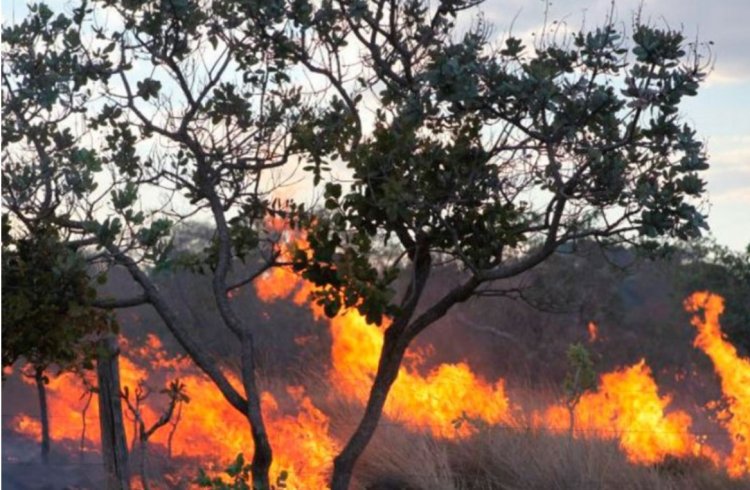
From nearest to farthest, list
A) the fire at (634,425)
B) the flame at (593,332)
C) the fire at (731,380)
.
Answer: the fire at (634,425), the fire at (731,380), the flame at (593,332)

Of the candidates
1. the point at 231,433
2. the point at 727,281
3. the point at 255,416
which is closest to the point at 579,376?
the point at 231,433

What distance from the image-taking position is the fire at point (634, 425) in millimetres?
12234

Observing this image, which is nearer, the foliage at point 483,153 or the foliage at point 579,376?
the foliage at point 483,153

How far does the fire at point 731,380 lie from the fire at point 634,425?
54 cm

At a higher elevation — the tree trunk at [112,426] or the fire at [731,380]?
the fire at [731,380]

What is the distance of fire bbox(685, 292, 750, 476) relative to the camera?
44.3 ft

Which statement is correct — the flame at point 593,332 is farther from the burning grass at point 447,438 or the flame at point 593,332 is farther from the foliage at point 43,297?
the foliage at point 43,297

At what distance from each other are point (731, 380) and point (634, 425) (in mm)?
3565

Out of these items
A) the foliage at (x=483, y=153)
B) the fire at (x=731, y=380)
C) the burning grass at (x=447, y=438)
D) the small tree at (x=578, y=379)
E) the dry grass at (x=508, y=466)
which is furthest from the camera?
the fire at (x=731, y=380)

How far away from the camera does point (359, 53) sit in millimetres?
9773

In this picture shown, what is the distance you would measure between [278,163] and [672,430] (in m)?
5.86

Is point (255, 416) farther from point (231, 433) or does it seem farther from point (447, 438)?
point (231, 433)

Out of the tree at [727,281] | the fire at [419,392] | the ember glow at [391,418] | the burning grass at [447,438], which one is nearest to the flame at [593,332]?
the tree at [727,281]

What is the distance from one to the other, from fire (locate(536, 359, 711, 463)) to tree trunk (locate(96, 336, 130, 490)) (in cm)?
387
